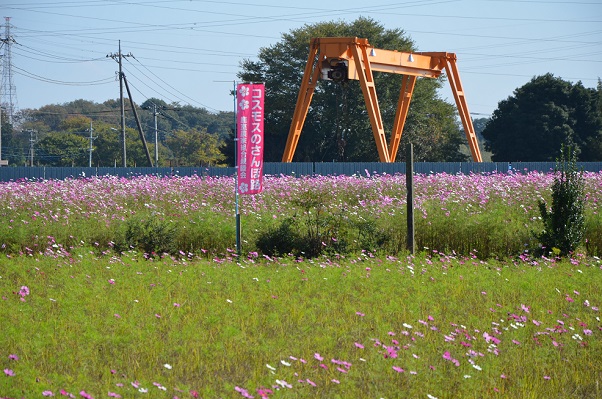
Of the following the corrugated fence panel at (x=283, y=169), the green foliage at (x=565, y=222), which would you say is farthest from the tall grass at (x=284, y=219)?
the corrugated fence panel at (x=283, y=169)

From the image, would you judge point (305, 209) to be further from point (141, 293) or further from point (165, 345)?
point (165, 345)

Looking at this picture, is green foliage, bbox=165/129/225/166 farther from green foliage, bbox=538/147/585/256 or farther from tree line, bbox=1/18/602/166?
green foliage, bbox=538/147/585/256

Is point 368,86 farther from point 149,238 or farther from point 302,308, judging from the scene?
point 302,308

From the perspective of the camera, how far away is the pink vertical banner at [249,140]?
12.4 m

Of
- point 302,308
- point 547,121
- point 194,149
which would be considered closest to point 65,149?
point 194,149

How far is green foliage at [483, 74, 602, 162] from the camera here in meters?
49.2

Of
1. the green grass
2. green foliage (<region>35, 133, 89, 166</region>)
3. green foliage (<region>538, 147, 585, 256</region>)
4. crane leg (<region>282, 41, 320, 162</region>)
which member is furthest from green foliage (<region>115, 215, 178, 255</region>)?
green foliage (<region>35, 133, 89, 166</region>)

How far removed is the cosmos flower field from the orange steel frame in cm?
1311

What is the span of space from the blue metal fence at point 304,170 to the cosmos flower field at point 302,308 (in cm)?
1301

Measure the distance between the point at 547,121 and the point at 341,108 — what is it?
1260 centimetres

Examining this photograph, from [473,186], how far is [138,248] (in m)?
8.13

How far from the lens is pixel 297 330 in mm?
6660

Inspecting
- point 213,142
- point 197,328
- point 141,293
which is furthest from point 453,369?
point 213,142

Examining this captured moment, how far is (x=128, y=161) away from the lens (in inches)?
2589
